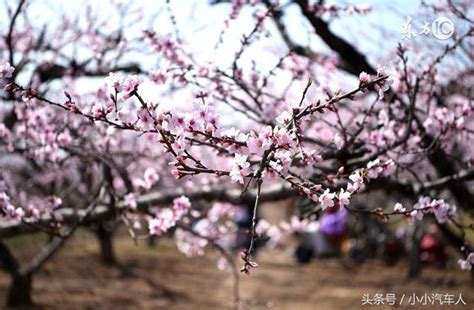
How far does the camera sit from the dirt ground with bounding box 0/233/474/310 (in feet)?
26.1

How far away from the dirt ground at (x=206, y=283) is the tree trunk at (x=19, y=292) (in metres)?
0.36

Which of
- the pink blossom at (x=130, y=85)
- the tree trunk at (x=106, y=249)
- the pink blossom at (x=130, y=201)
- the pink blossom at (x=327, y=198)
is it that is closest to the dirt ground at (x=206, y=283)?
the tree trunk at (x=106, y=249)

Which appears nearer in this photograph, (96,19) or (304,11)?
(304,11)

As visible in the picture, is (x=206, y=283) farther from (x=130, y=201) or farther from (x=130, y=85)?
(x=130, y=85)

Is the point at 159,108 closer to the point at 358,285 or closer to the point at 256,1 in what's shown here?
the point at 256,1

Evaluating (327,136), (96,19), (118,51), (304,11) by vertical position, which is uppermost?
(96,19)

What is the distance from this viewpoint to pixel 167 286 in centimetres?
949

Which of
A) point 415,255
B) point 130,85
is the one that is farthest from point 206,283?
point 130,85

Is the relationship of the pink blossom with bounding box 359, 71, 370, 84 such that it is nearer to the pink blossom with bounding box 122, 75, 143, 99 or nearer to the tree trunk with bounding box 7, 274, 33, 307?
the pink blossom with bounding box 122, 75, 143, 99

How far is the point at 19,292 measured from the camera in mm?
7137

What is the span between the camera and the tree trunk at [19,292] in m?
7.10

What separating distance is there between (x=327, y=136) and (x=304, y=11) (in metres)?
1.25

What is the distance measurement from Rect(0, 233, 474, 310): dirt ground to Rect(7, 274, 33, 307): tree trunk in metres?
0.36

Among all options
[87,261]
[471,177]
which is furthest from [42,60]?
[87,261]
